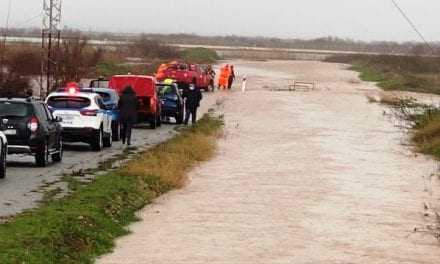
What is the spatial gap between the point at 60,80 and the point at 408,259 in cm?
3582

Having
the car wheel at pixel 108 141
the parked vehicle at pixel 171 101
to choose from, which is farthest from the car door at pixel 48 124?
the parked vehicle at pixel 171 101

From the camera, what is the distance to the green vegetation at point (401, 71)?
80.1 meters

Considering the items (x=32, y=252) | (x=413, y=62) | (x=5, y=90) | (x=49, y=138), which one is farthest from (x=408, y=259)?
(x=413, y=62)

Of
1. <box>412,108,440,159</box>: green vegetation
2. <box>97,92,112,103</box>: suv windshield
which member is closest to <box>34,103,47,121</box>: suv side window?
<box>97,92,112,103</box>: suv windshield

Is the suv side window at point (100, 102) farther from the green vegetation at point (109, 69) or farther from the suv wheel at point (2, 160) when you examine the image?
the green vegetation at point (109, 69)

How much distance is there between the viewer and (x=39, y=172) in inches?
807

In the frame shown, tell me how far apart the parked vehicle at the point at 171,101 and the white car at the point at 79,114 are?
11.8m

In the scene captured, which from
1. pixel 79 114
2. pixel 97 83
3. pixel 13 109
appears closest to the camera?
pixel 13 109

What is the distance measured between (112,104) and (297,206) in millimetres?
10794

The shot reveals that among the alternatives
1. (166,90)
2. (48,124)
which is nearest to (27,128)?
(48,124)

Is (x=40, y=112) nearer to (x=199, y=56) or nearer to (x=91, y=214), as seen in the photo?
(x=91, y=214)

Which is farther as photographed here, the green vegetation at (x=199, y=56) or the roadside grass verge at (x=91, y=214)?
the green vegetation at (x=199, y=56)

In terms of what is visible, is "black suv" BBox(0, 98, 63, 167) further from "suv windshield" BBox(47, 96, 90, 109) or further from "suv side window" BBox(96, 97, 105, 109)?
"suv side window" BBox(96, 97, 105, 109)

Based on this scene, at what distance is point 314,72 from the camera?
4309 inches
